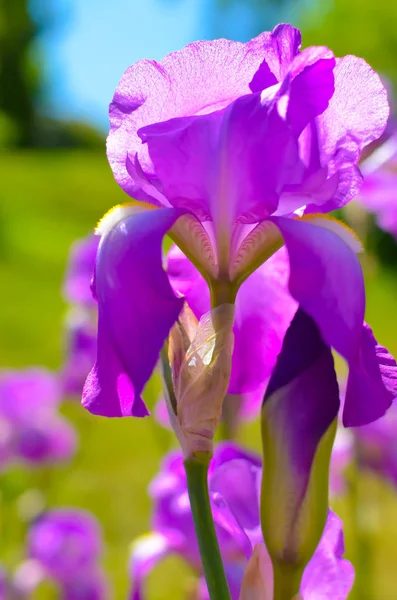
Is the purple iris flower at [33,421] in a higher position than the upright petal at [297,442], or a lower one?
lower

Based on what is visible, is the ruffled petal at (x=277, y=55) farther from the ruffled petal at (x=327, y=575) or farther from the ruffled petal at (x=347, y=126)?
the ruffled petal at (x=327, y=575)

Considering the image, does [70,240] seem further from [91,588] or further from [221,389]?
[221,389]

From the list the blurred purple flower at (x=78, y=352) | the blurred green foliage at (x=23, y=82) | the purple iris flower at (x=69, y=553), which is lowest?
the blurred green foliage at (x=23, y=82)

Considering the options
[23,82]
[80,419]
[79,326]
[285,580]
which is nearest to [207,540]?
[285,580]

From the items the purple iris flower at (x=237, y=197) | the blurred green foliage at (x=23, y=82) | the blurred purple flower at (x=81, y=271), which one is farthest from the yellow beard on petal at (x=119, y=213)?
the blurred green foliage at (x=23, y=82)

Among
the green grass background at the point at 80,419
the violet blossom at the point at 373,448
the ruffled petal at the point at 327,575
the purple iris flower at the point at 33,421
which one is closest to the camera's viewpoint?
the ruffled petal at the point at 327,575

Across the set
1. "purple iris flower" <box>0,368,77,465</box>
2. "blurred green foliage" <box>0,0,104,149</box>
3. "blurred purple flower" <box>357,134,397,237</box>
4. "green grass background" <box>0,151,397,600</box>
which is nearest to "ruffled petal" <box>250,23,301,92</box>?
"blurred purple flower" <box>357,134,397,237</box>

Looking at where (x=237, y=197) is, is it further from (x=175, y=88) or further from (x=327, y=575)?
(x=327, y=575)

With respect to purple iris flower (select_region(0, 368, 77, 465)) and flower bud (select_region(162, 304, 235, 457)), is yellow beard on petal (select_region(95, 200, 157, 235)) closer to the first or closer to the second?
flower bud (select_region(162, 304, 235, 457))
